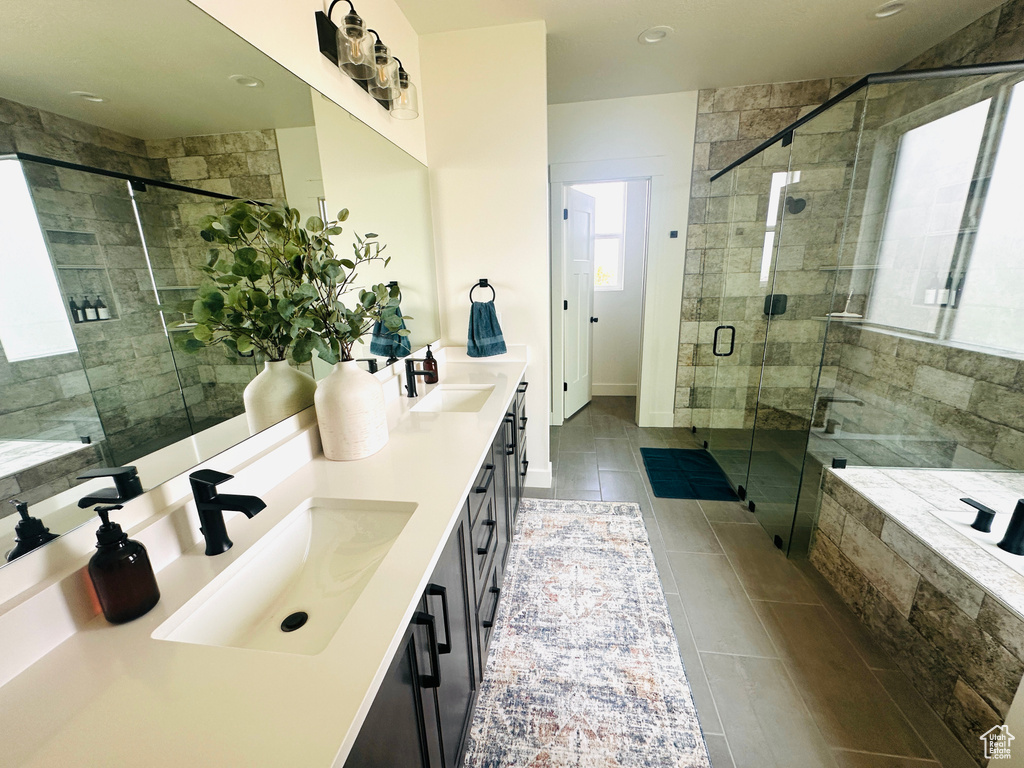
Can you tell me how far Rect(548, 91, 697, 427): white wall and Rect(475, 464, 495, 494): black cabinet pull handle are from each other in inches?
89.2

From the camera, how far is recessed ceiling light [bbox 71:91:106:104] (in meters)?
0.70

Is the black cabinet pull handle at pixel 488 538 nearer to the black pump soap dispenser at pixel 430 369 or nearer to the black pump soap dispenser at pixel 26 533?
the black pump soap dispenser at pixel 430 369

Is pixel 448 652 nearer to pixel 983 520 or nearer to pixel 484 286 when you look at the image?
pixel 983 520

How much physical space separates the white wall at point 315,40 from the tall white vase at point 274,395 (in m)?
0.90

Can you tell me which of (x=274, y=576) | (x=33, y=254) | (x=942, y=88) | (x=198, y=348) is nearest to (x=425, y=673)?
(x=274, y=576)

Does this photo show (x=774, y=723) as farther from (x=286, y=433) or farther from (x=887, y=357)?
(x=887, y=357)

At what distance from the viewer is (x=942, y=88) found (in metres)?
1.91

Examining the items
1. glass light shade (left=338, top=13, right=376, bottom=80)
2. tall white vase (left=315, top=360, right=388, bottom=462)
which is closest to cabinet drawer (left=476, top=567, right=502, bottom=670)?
tall white vase (left=315, top=360, right=388, bottom=462)

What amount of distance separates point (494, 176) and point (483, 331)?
0.92 meters

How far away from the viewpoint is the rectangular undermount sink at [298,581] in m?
0.76

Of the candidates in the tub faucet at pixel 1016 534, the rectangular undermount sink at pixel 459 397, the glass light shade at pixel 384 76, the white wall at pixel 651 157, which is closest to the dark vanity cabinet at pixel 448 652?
the rectangular undermount sink at pixel 459 397

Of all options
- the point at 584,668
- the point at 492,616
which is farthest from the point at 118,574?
the point at 584,668

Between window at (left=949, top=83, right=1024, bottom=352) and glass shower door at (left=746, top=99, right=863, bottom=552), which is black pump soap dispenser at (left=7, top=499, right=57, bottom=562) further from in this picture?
window at (left=949, top=83, right=1024, bottom=352)

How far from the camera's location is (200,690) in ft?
1.84
